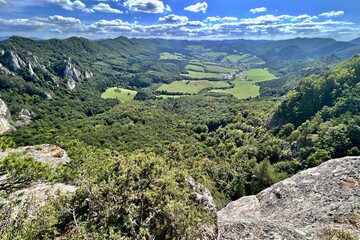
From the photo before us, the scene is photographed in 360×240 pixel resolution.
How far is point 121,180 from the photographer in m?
16.7

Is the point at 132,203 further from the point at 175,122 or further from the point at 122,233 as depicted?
the point at 175,122

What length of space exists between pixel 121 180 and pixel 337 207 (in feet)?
54.7

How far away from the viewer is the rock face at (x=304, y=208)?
1855 cm

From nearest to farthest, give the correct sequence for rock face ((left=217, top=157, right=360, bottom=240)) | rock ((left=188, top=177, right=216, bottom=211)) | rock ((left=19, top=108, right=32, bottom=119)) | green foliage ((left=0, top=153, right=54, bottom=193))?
1. green foliage ((left=0, top=153, right=54, bottom=193))
2. rock face ((left=217, top=157, right=360, bottom=240))
3. rock ((left=188, top=177, right=216, bottom=211))
4. rock ((left=19, top=108, right=32, bottom=119))

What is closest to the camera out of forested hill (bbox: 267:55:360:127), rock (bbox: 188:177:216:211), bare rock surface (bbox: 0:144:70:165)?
rock (bbox: 188:177:216:211)

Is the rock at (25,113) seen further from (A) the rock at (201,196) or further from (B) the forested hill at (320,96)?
(A) the rock at (201,196)

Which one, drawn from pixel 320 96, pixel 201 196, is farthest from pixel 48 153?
pixel 320 96

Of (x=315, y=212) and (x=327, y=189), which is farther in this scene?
(x=327, y=189)

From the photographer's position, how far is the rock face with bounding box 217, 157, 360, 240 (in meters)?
18.5

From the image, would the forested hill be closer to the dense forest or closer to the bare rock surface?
the dense forest

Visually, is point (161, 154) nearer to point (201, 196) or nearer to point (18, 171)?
point (201, 196)

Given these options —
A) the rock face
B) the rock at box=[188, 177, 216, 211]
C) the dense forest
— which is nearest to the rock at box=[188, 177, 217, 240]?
the rock at box=[188, 177, 216, 211]

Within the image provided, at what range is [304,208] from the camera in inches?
901

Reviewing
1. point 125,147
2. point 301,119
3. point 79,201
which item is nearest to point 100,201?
point 79,201
